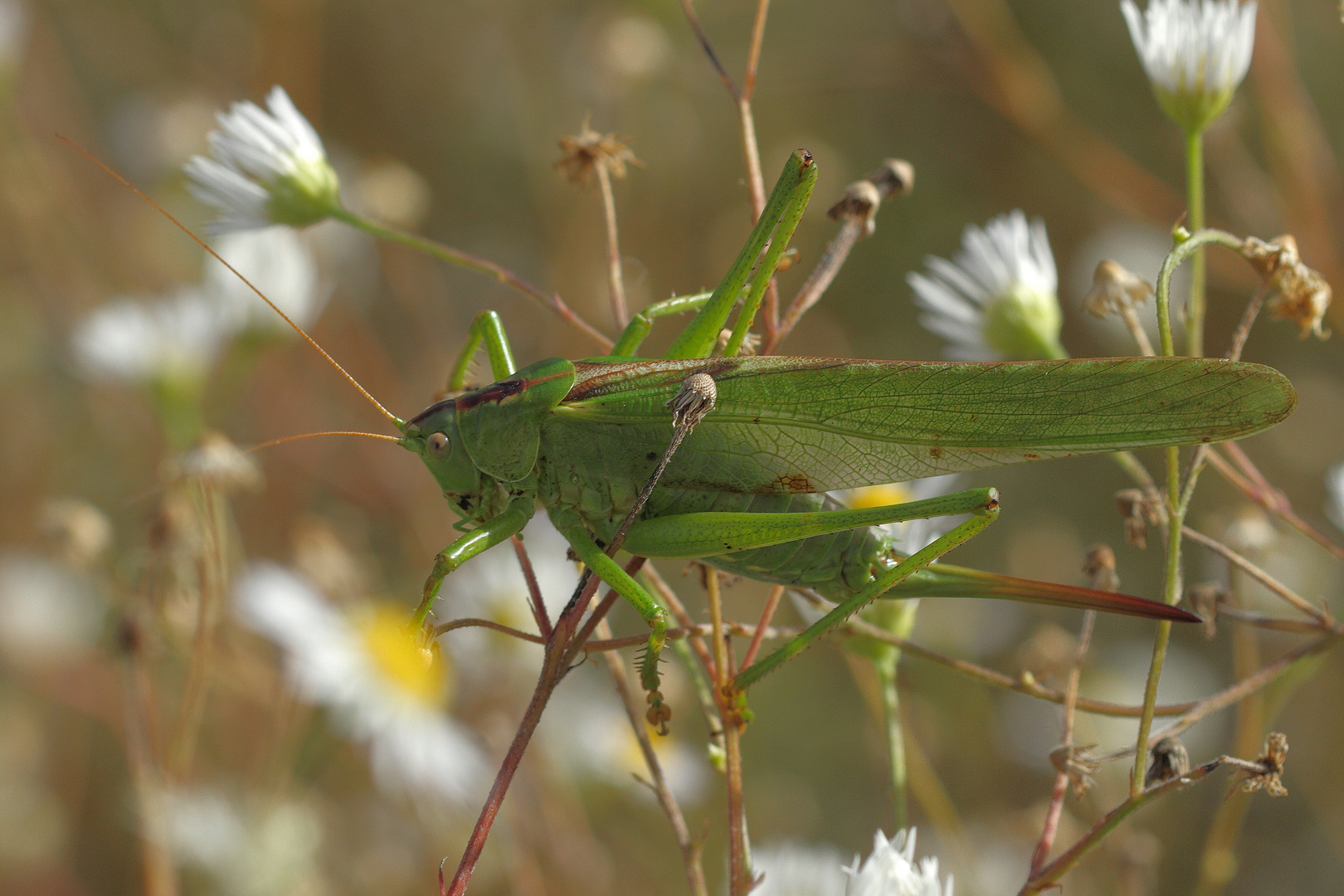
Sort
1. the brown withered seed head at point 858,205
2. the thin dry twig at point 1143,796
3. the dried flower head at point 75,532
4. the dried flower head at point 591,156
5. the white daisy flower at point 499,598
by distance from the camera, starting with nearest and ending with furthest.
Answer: the thin dry twig at point 1143,796, the brown withered seed head at point 858,205, the dried flower head at point 591,156, the dried flower head at point 75,532, the white daisy flower at point 499,598

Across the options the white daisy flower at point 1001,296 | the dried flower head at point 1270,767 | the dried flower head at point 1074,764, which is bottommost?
the dried flower head at point 1270,767

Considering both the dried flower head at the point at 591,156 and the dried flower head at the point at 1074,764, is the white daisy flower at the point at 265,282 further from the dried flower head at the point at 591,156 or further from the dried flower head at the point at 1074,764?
the dried flower head at the point at 1074,764

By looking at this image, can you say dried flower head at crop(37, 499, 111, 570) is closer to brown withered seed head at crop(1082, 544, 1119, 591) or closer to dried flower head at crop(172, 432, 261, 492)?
dried flower head at crop(172, 432, 261, 492)

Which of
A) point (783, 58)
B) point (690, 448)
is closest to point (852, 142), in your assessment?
point (783, 58)

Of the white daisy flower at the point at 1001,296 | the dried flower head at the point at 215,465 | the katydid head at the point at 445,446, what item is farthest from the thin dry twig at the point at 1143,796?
the dried flower head at the point at 215,465

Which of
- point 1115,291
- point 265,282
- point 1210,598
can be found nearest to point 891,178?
point 1115,291
